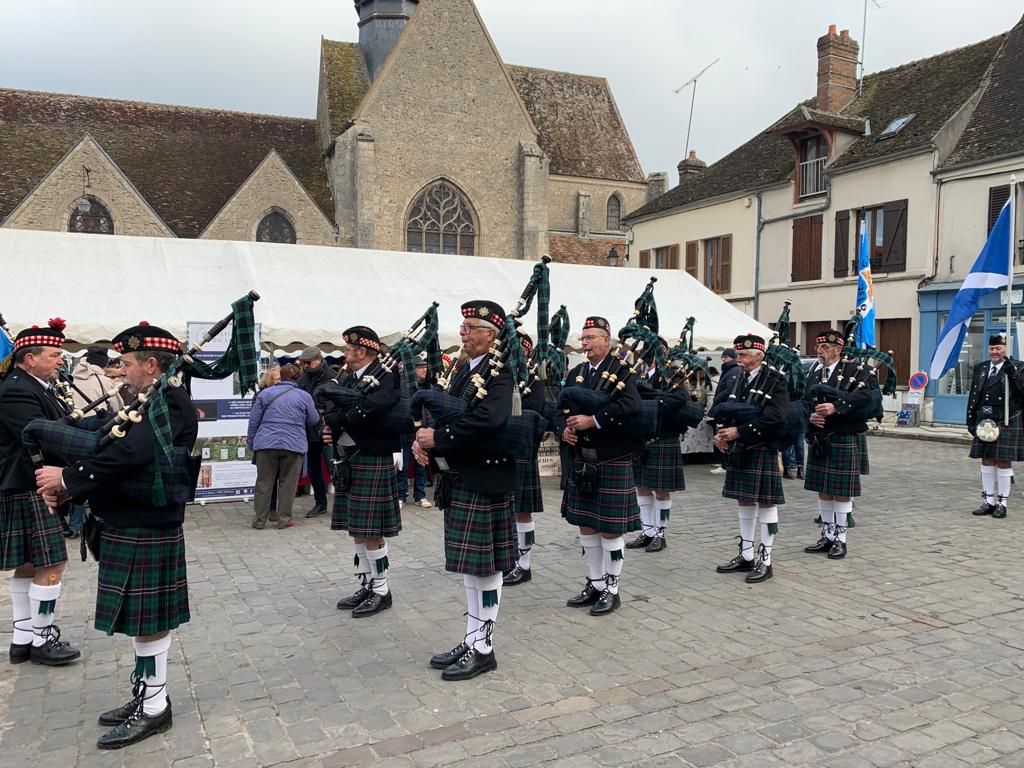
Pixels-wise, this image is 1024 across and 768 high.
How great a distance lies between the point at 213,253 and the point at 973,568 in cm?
1074

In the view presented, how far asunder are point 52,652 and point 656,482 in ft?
16.7

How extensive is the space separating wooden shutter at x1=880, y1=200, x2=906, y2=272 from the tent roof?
9.24m

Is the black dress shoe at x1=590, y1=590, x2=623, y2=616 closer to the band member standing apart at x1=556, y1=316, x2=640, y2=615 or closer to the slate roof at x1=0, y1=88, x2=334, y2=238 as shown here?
the band member standing apart at x1=556, y1=316, x2=640, y2=615

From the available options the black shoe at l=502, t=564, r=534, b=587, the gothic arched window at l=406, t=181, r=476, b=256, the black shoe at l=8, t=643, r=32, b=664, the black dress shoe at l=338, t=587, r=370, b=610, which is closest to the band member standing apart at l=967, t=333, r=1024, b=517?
the black shoe at l=502, t=564, r=534, b=587

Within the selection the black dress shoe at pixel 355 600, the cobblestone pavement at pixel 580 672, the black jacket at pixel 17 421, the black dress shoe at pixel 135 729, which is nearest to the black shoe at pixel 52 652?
the cobblestone pavement at pixel 580 672

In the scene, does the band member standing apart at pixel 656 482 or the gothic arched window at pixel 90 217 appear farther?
the gothic arched window at pixel 90 217

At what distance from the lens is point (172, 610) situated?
3703 mm

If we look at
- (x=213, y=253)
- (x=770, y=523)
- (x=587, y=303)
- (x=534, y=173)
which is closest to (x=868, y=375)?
(x=770, y=523)

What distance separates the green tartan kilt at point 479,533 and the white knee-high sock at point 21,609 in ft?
8.27

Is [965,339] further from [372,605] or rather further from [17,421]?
[17,421]

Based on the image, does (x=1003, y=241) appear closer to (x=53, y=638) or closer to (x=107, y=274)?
(x=53, y=638)

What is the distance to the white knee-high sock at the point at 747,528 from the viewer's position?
20.9 feet

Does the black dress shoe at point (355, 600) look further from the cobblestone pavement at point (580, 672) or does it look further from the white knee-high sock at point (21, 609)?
the white knee-high sock at point (21, 609)

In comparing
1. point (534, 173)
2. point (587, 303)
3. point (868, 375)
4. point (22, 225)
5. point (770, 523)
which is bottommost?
point (770, 523)
